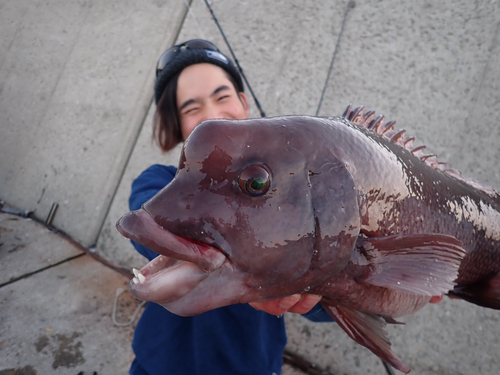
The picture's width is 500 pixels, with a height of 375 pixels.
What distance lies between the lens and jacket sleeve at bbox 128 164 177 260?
4.27 ft

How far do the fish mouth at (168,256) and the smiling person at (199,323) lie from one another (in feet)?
2.44

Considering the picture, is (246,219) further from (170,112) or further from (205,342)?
(170,112)

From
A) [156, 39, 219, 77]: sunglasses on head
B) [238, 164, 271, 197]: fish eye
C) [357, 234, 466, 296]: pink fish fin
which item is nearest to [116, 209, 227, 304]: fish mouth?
[238, 164, 271, 197]: fish eye

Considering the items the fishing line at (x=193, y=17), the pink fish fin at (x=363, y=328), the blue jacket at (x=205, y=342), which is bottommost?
the blue jacket at (x=205, y=342)

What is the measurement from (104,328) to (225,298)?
5.74 feet

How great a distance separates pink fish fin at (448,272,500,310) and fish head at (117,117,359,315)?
34.3 inches

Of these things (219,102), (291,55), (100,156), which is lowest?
(100,156)

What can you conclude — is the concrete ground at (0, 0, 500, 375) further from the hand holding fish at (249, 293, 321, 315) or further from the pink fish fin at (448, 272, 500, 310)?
the hand holding fish at (249, 293, 321, 315)

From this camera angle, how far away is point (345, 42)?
2.10 meters

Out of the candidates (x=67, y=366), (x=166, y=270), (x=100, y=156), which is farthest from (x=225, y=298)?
(x=100, y=156)

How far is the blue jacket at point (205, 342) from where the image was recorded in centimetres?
126

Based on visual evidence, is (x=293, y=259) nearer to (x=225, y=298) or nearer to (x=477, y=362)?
(x=225, y=298)

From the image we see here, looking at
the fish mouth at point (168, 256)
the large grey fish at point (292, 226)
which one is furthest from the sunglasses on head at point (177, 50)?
the fish mouth at point (168, 256)

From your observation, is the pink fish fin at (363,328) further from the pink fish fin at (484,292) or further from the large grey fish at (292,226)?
the pink fish fin at (484,292)
